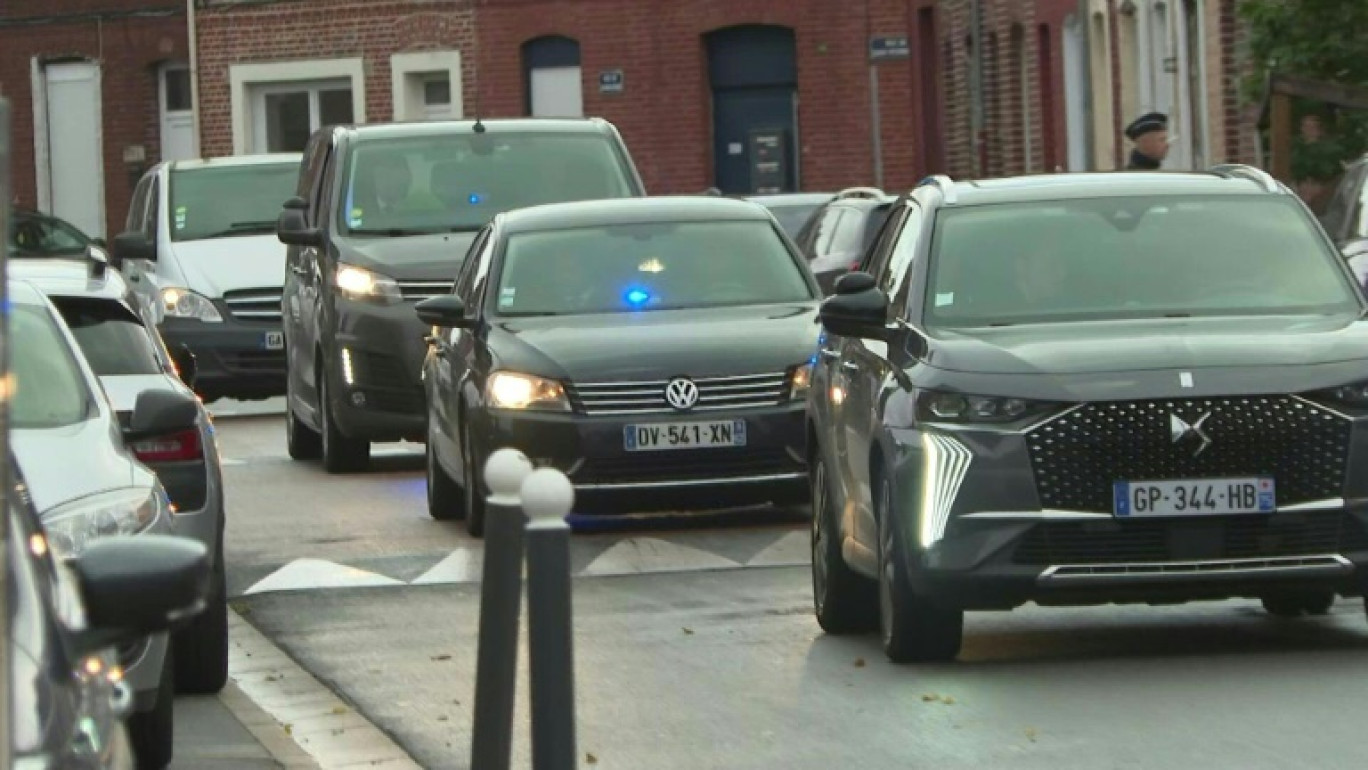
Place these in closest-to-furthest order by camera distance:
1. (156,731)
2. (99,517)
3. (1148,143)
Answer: (99,517) → (156,731) → (1148,143)

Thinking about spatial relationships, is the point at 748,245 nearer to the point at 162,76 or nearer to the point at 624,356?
the point at 624,356

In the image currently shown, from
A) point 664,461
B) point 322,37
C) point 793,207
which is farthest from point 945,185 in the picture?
point 322,37

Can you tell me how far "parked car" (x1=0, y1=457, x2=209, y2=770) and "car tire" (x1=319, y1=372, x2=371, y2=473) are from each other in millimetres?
16697

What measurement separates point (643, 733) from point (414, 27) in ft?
139

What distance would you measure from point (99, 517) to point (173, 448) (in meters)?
1.95

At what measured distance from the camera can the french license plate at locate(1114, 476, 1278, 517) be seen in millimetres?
10758

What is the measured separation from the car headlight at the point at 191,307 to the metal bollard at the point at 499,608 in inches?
771

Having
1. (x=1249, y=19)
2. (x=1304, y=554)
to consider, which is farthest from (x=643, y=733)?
(x=1249, y=19)

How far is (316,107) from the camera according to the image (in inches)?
2093

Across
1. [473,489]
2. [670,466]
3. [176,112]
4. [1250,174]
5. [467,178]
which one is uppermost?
[176,112]

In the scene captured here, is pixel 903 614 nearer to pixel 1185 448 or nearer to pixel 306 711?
pixel 1185 448

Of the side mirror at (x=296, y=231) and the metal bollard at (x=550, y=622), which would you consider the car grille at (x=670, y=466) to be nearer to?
the side mirror at (x=296, y=231)

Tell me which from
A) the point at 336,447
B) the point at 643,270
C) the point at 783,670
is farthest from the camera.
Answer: the point at 336,447

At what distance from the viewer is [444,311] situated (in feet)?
56.9
